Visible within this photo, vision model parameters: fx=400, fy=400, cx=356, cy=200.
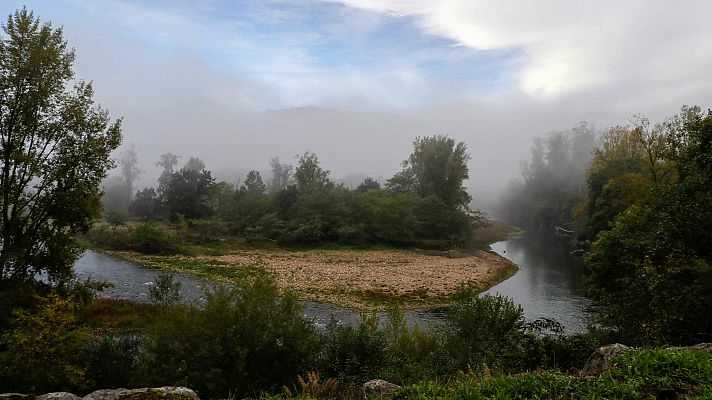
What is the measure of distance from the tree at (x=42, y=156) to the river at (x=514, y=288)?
5.87 metres

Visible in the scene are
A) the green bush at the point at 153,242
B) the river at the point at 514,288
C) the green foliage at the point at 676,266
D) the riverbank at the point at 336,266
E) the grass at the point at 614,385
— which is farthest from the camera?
the green bush at the point at 153,242

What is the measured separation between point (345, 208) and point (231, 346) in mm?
52736

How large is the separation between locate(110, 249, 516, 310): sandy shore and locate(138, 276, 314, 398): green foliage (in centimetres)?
1557

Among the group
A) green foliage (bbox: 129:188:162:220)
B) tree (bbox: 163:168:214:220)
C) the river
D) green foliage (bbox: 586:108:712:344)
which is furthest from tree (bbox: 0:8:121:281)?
green foliage (bbox: 129:188:162:220)

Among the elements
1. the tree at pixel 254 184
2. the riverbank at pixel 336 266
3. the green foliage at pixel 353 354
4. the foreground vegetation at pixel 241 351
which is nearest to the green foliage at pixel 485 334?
the foreground vegetation at pixel 241 351

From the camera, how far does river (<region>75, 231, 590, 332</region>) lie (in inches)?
1027

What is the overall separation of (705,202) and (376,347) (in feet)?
42.4

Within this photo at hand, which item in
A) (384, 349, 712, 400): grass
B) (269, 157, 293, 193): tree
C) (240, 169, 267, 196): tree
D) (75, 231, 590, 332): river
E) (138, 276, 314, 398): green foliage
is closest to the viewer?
(384, 349, 712, 400): grass

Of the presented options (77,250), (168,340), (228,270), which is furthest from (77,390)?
(228,270)

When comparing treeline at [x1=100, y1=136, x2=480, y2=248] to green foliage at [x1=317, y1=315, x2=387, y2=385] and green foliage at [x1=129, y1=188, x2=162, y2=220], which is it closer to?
green foliage at [x1=129, y1=188, x2=162, y2=220]

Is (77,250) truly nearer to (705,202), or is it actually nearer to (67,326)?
(67,326)

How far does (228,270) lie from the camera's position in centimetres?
3884

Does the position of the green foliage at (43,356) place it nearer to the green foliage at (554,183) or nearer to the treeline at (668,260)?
the treeline at (668,260)

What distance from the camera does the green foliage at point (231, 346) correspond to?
36.1ft
